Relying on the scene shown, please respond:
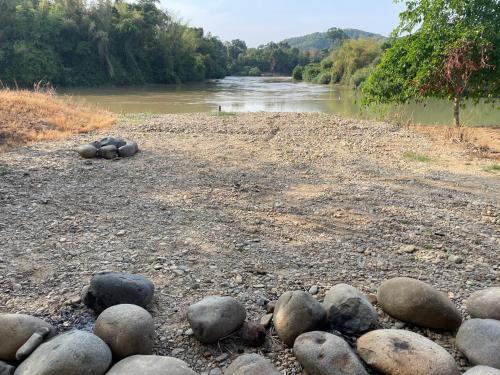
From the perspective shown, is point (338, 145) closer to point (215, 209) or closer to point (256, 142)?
point (256, 142)

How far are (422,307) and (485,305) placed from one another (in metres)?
0.43

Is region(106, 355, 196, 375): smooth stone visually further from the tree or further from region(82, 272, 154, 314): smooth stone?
the tree

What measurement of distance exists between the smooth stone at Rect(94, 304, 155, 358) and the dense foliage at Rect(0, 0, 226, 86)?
33.5m

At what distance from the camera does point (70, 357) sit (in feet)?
7.06

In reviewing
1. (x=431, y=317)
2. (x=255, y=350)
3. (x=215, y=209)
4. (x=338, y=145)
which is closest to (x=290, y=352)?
(x=255, y=350)

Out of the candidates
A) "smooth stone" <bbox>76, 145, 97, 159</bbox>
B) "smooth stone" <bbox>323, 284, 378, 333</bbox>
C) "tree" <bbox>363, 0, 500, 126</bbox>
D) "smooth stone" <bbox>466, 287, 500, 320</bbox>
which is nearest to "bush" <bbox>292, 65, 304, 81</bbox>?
"tree" <bbox>363, 0, 500, 126</bbox>

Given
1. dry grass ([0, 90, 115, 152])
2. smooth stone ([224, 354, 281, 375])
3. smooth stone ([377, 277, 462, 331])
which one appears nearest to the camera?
smooth stone ([224, 354, 281, 375])

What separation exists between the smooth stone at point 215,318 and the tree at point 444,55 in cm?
857

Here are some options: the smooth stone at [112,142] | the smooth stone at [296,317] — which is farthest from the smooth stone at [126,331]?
the smooth stone at [112,142]

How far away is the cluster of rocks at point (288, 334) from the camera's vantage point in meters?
2.20

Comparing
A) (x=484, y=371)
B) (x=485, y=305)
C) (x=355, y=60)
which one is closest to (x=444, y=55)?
(x=485, y=305)

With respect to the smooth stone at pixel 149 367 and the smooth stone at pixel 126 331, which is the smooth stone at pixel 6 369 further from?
the smooth stone at pixel 149 367

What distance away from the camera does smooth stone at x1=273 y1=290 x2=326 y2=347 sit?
2566mm

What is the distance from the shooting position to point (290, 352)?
254 centimetres
